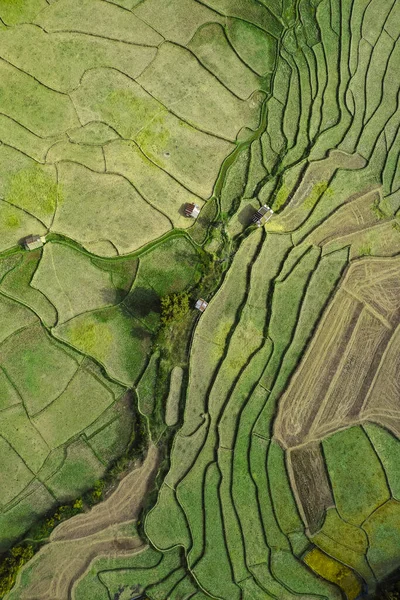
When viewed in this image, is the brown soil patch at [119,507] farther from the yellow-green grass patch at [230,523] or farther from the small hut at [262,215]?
the small hut at [262,215]

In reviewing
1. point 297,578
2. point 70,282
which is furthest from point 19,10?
point 297,578

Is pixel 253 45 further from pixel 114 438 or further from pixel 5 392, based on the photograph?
pixel 5 392

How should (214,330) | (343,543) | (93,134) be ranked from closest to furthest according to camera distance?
(93,134) < (214,330) < (343,543)

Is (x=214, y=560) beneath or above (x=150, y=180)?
beneath

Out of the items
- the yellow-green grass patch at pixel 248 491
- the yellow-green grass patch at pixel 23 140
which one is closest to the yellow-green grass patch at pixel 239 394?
the yellow-green grass patch at pixel 248 491

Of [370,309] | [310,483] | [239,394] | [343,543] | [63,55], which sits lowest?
[343,543]

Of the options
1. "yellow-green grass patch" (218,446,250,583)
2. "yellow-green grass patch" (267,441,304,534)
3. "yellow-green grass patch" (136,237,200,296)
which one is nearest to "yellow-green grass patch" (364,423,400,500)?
"yellow-green grass patch" (267,441,304,534)

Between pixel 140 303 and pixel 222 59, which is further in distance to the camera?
pixel 222 59

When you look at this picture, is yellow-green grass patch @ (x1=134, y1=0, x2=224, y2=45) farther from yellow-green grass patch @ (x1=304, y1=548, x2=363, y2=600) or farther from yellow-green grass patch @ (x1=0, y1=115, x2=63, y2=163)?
yellow-green grass patch @ (x1=304, y1=548, x2=363, y2=600)
